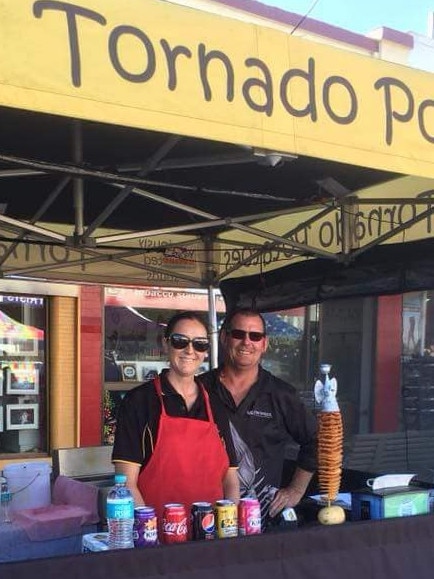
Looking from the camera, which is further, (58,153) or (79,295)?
(79,295)

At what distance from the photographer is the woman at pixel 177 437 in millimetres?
2375

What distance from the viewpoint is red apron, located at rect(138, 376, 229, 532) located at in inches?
93.6

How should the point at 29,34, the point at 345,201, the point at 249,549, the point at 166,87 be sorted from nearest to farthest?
the point at 29,34, the point at 166,87, the point at 249,549, the point at 345,201

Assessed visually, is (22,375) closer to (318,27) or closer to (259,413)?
(259,413)

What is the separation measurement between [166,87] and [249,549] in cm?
135

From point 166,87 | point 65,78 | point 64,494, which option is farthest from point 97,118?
point 64,494

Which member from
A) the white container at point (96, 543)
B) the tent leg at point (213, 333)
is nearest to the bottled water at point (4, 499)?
the white container at point (96, 543)

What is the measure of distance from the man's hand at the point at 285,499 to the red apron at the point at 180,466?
0.51 metres

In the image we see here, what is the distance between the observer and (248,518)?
6.97 ft

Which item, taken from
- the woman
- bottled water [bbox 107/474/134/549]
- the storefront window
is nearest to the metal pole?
the woman

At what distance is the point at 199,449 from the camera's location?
2.43 m

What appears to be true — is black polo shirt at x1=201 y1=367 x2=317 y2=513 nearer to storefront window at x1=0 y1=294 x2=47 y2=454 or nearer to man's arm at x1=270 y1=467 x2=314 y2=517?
man's arm at x1=270 y1=467 x2=314 y2=517

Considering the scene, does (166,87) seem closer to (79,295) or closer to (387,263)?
(387,263)

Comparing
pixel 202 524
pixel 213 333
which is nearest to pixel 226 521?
pixel 202 524
